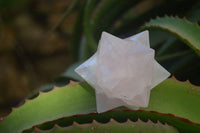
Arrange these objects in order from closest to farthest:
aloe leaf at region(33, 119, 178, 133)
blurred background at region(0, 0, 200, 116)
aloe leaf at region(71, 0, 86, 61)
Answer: aloe leaf at region(33, 119, 178, 133) < aloe leaf at region(71, 0, 86, 61) < blurred background at region(0, 0, 200, 116)

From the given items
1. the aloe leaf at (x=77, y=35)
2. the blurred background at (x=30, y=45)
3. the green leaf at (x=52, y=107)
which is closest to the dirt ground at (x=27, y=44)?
the blurred background at (x=30, y=45)

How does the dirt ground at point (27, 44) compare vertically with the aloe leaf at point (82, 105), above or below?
above

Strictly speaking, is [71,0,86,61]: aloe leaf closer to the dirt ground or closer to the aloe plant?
the aloe plant

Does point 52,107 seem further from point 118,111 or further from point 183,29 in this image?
point 183,29

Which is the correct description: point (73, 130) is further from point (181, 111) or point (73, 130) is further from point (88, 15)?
point (88, 15)

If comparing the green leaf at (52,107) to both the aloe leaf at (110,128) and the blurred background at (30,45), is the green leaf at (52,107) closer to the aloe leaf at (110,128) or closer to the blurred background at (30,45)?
the aloe leaf at (110,128)

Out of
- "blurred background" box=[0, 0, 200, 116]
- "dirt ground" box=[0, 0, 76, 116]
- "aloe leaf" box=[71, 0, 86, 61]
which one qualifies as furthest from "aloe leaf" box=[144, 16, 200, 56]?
"dirt ground" box=[0, 0, 76, 116]
